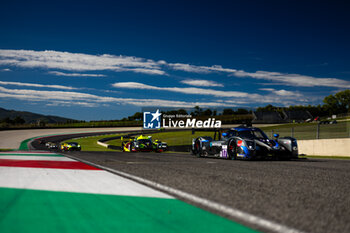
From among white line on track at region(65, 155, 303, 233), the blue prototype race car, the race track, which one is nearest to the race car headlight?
the blue prototype race car

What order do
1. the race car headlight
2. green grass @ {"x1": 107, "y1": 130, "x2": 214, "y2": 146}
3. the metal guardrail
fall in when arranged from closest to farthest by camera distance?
the race car headlight, the metal guardrail, green grass @ {"x1": 107, "y1": 130, "x2": 214, "y2": 146}

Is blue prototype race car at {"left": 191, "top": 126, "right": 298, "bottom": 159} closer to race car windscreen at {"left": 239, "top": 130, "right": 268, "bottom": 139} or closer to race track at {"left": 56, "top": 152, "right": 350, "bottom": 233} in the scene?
race car windscreen at {"left": 239, "top": 130, "right": 268, "bottom": 139}

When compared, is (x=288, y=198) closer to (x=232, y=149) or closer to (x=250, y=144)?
(x=250, y=144)

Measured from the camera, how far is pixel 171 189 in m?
Answer: 4.47

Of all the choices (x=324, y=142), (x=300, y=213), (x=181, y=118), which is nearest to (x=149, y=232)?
(x=300, y=213)

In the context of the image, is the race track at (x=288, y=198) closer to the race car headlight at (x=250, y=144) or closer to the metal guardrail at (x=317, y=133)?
the race car headlight at (x=250, y=144)

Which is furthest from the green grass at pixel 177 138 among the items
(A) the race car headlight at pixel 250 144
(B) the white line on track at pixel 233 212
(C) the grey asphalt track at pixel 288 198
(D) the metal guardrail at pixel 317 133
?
(B) the white line on track at pixel 233 212

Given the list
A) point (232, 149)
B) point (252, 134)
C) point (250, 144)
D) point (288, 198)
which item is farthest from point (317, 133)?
point (288, 198)

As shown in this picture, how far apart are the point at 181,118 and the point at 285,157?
76.2ft

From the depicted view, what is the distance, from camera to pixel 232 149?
12430mm

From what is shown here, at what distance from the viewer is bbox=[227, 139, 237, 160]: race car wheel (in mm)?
12266

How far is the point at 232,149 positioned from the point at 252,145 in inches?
40.4

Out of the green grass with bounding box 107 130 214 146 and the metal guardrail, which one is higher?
the metal guardrail

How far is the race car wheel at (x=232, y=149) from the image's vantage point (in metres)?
12.3
